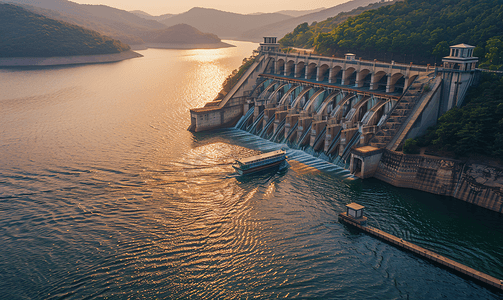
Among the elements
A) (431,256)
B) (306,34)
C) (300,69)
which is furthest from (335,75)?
(306,34)

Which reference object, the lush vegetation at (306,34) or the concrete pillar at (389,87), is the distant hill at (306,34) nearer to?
the lush vegetation at (306,34)

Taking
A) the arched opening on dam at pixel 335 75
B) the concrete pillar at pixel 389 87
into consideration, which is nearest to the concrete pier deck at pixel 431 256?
the concrete pillar at pixel 389 87

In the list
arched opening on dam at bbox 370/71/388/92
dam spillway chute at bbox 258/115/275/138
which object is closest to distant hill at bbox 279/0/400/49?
dam spillway chute at bbox 258/115/275/138

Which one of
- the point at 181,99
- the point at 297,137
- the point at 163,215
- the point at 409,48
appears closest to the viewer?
the point at 163,215

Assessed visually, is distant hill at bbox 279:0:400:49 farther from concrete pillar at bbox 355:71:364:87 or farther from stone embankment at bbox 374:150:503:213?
stone embankment at bbox 374:150:503:213

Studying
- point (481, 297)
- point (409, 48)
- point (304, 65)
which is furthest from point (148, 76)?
point (481, 297)

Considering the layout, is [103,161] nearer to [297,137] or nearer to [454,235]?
[297,137]
